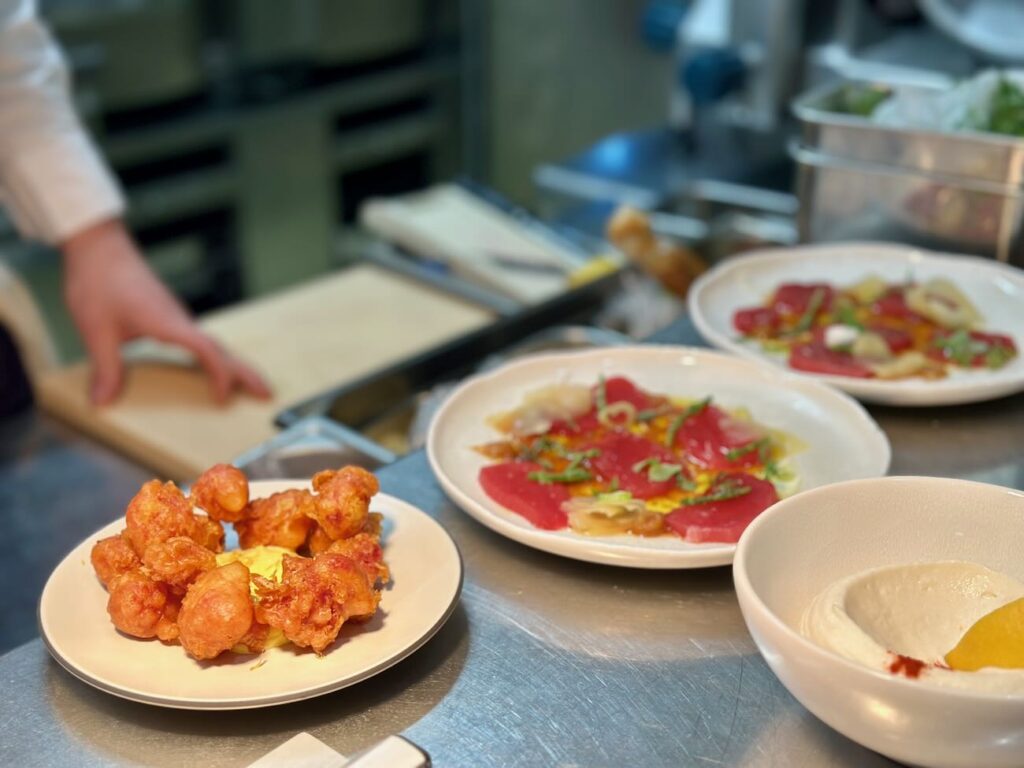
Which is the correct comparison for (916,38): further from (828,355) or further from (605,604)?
(605,604)

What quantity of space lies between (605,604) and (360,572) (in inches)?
8.8

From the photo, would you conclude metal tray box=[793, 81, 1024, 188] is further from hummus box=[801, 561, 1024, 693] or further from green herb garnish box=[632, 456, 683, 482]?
hummus box=[801, 561, 1024, 693]

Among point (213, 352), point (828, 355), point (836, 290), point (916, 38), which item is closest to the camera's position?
point (828, 355)

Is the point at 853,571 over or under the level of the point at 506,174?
over

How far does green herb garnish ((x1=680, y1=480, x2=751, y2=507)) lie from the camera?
1.03 meters

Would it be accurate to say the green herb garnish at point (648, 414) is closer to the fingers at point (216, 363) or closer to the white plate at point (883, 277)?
the white plate at point (883, 277)

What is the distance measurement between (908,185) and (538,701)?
1.05m

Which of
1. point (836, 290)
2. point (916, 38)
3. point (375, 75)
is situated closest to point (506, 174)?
point (375, 75)

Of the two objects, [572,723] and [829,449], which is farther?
[829,449]

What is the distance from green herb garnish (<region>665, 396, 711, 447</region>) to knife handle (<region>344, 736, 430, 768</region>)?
1.66ft

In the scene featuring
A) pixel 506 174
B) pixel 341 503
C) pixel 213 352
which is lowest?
pixel 506 174

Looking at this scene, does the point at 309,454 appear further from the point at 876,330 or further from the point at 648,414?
the point at 876,330

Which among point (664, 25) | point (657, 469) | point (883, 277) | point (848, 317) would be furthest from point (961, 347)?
point (664, 25)

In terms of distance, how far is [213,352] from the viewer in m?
1.85
